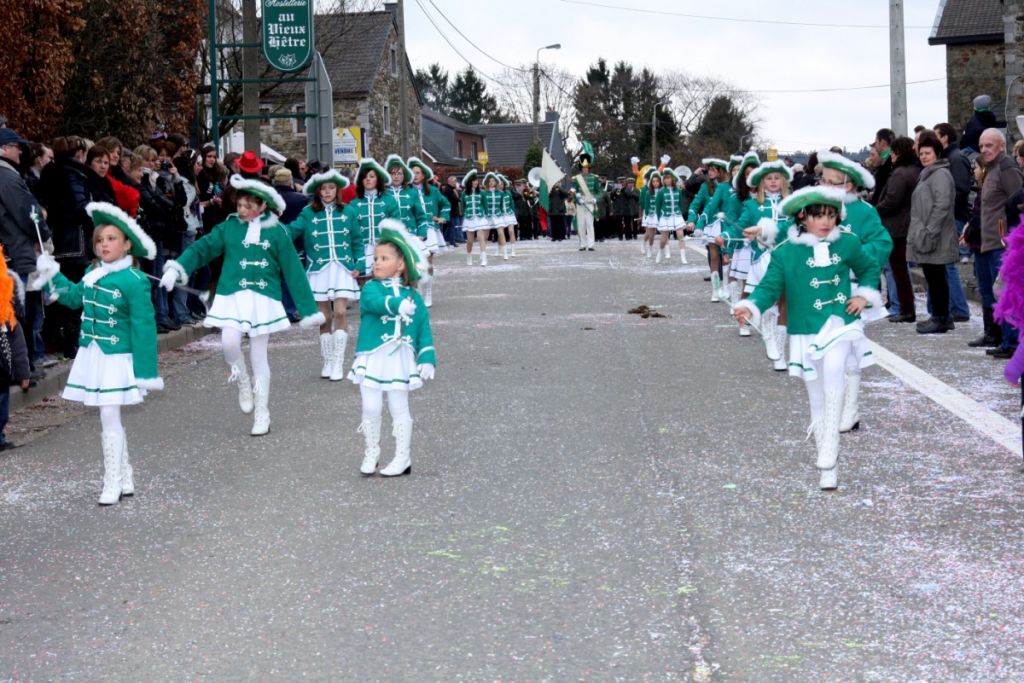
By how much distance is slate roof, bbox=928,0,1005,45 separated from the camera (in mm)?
49594

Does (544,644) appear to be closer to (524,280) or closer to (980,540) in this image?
(980,540)

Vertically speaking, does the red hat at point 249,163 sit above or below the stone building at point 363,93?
below

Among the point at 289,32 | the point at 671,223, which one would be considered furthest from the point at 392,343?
the point at 671,223

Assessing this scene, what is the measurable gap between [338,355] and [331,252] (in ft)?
3.25

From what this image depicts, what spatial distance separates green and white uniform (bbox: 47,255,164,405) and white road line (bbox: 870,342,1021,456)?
194 inches

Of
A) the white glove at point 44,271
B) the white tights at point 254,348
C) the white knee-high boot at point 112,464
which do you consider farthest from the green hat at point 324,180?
the white knee-high boot at point 112,464

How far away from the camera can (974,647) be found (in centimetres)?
490

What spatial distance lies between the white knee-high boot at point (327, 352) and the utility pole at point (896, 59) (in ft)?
47.0

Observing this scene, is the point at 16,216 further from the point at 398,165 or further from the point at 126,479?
the point at 398,165

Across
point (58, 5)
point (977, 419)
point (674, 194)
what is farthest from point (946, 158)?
point (674, 194)

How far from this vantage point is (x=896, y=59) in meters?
23.8

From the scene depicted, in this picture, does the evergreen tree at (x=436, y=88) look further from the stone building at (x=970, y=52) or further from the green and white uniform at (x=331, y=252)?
the green and white uniform at (x=331, y=252)

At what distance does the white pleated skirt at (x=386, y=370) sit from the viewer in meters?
7.94

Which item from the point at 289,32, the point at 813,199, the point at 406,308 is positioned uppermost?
the point at 289,32
